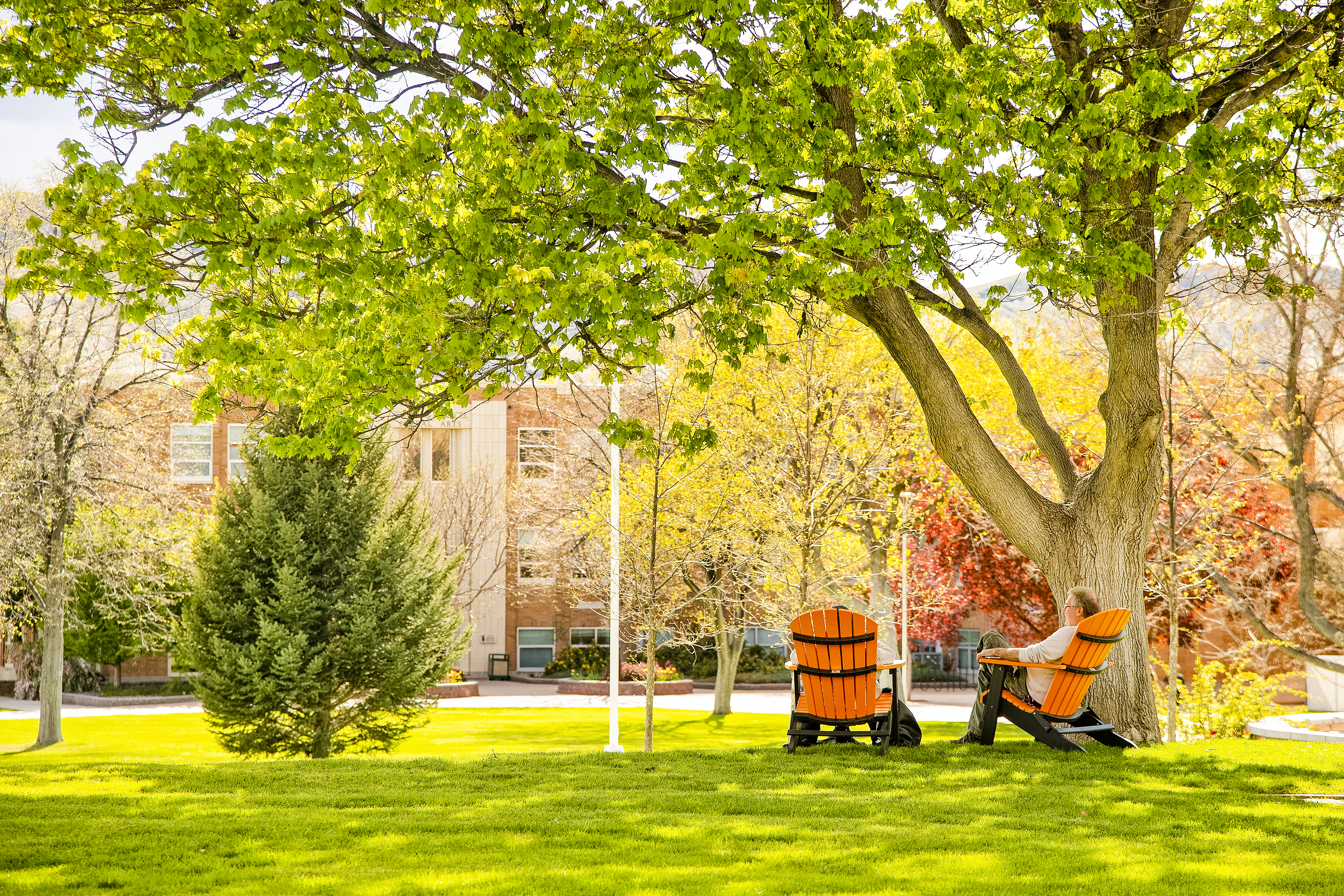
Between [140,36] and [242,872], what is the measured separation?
Result: 21.1 ft

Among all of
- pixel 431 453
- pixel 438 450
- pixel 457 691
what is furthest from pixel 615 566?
pixel 438 450

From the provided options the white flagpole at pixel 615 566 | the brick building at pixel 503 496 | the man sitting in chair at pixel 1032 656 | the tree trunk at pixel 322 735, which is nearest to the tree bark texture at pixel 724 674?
the white flagpole at pixel 615 566

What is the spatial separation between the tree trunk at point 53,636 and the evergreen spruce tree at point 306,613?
13.8ft

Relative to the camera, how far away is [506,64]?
26.2 ft

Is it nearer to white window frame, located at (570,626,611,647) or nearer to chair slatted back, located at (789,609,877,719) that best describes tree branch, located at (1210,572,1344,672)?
chair slatted back, located at (789,609,877,719)

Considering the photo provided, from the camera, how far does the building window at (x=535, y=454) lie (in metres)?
34.4

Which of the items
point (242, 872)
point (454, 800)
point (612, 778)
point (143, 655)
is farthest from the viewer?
point (143, 655)

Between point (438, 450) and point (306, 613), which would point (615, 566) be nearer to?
point (306, 613)

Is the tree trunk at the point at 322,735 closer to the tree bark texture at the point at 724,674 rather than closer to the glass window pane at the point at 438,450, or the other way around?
the tree bark texture at the point at 724,674

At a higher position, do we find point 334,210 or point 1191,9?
point 1191,9

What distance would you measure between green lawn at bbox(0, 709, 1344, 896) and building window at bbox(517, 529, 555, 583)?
82.1ft

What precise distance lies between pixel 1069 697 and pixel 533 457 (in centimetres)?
2865

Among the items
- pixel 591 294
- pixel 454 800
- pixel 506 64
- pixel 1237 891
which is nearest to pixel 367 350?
pixel 591 294

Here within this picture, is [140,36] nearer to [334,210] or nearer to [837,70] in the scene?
[334,210]
